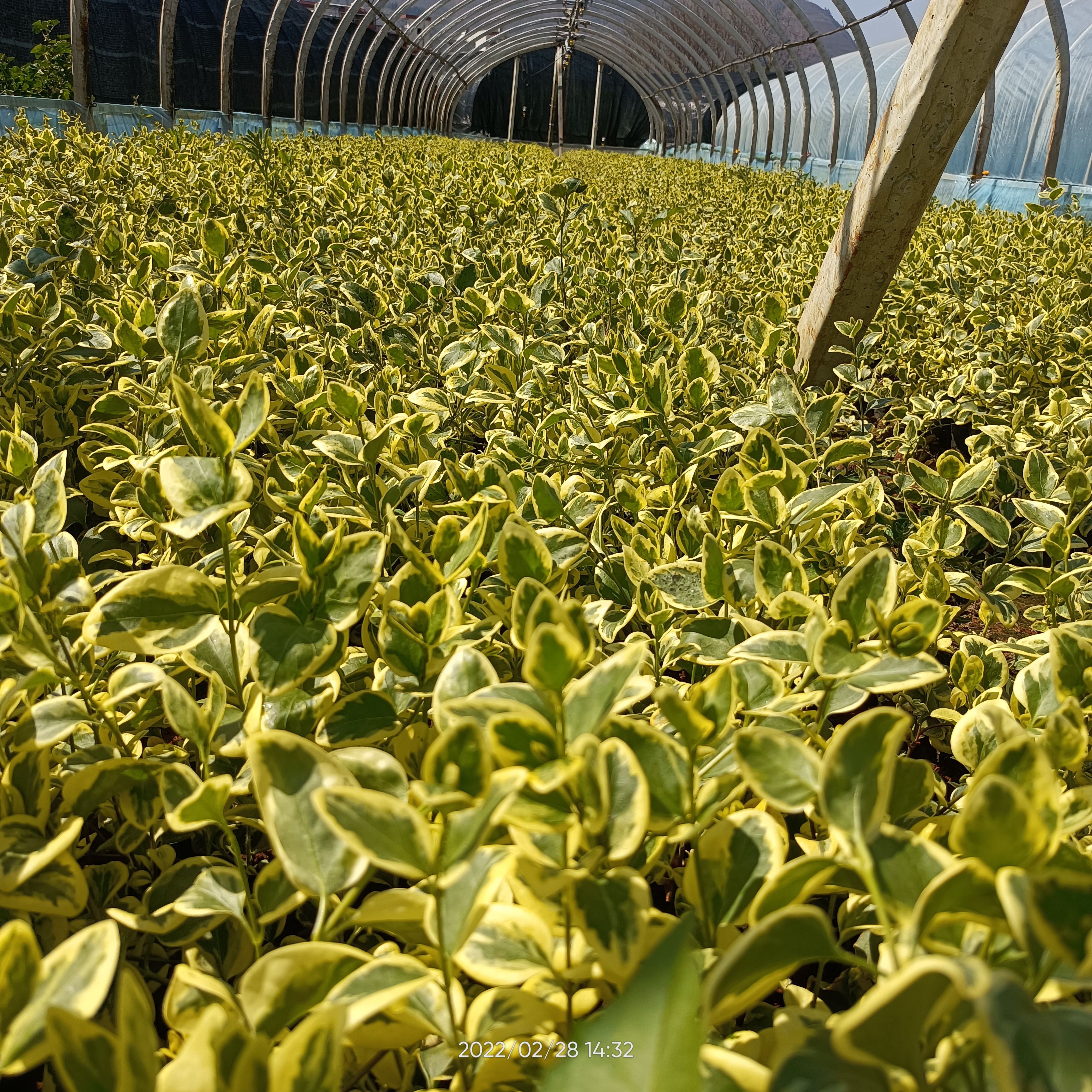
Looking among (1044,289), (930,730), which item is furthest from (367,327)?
(1044,289)

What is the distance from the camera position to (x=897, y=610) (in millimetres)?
901

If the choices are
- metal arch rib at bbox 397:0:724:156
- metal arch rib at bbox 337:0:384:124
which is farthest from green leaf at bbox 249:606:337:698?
metal arch rib at bbox 397:0:724:156

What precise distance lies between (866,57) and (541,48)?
2565 cm

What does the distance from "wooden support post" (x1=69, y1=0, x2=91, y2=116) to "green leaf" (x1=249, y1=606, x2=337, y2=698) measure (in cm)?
1191

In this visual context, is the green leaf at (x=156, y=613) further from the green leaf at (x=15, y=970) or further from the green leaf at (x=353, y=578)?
the green leaf at (x=15, y=970)

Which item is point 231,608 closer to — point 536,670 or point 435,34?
point 536,670

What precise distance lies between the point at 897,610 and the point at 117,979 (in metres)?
0.90

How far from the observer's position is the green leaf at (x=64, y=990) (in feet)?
1.78

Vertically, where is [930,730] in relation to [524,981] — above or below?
below

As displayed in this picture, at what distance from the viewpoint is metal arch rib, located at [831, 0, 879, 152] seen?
14242 millimetres

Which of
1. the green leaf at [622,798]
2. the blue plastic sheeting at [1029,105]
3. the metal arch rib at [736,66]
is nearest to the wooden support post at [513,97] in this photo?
the metal arch rib at [736,66]

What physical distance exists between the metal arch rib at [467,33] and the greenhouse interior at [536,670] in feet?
83.5

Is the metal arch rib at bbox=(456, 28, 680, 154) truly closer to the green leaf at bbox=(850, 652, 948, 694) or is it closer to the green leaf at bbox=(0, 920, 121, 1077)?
the green leaf at bbox=(850, 652, 948, 694)

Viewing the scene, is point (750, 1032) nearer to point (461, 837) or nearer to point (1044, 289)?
Answer: point (461, 837)
